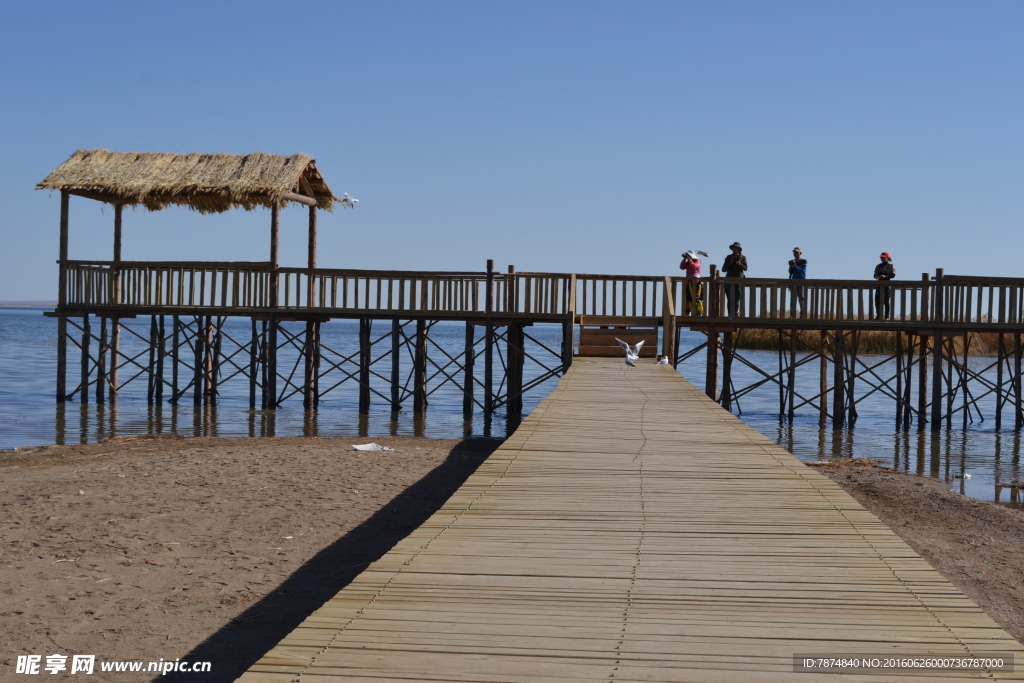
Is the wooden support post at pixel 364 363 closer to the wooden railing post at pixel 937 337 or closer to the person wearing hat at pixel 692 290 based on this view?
the person wearing hat at pixel 692 290

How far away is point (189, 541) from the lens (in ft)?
28.4

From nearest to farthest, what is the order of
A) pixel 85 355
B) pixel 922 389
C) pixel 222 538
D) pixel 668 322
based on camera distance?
pixel 222 538
pixel 668 322
pixel 922 389
pixel 85 355

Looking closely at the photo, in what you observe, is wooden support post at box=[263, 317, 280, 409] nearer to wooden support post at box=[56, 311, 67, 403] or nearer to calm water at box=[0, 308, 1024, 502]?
calm water at box=[0, 308, 1024, 502]

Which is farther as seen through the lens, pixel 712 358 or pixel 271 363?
pixel 271 363

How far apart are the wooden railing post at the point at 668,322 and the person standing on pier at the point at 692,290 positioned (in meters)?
→ 0.40

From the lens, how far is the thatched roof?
831 inches

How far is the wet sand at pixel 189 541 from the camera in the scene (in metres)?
6.38

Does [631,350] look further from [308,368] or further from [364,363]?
[308,368]

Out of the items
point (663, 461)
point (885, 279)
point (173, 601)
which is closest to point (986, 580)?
point (663, 461)

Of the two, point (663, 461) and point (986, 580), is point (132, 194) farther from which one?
point (986, 580)

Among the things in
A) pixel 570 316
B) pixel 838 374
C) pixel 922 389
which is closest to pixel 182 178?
pixel 570 316

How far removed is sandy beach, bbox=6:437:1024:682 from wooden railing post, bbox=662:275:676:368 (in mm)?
4733

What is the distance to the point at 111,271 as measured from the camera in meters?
21.8

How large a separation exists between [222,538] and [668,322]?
11419 mm
